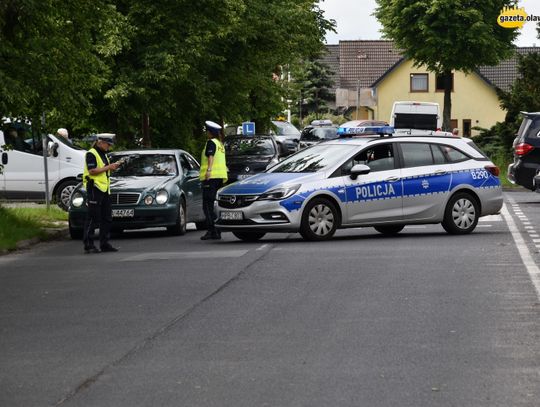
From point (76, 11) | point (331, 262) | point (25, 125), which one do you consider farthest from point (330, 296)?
point (25, 125)

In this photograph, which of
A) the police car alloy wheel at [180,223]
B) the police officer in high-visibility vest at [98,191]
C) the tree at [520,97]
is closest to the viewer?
the police officer in high-visibility vest at [98,191]

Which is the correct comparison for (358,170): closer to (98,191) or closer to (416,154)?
(416,154)

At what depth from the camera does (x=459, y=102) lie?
103 meters

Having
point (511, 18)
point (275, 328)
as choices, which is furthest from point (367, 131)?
point (511, 18)

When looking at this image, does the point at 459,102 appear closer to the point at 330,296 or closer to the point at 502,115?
the point at 502,115

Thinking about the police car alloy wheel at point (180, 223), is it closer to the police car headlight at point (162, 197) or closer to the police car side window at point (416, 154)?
the police car headlight at point (162, 197)

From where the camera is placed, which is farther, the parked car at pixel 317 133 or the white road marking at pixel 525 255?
the parked car at pixel 317 133

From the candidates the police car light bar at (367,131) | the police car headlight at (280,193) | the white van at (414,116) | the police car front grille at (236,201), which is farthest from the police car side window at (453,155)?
the white van at (414,116)

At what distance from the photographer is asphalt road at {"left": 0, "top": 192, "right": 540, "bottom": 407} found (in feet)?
27.1

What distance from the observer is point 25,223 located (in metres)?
24.5

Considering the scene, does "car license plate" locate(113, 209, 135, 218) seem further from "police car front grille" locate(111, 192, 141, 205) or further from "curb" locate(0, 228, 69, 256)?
"curb" locate(0, 228, 69, 256)

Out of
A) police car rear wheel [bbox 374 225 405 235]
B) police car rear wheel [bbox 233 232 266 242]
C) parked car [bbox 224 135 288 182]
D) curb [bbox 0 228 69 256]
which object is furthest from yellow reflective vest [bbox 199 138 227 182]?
parked car [bbox 224 135 288 182]

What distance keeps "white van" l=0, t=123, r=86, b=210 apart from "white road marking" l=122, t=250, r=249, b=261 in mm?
14089

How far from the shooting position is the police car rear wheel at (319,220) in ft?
68.4
